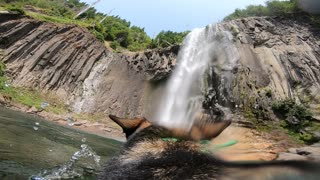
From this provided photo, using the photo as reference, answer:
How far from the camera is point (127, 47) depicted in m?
67.2

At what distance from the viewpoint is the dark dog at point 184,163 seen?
1838 mm

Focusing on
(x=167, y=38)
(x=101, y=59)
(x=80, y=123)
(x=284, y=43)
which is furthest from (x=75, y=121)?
(x=167, y=38)

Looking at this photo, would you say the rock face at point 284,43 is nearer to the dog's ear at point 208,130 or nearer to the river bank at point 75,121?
the river bank at point 75,121

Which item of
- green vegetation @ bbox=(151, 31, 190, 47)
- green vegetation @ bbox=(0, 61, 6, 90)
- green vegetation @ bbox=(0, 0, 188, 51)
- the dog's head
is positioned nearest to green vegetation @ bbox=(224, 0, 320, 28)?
green vegetation @ bbox=(151, 31, 190, 47)

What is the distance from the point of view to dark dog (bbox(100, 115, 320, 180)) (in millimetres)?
1838

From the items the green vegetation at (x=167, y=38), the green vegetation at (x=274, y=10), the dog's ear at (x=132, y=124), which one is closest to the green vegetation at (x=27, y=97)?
the green vegetation at (x=167, y=38)

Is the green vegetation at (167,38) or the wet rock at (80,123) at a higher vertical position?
the green vegetation at (167,38)

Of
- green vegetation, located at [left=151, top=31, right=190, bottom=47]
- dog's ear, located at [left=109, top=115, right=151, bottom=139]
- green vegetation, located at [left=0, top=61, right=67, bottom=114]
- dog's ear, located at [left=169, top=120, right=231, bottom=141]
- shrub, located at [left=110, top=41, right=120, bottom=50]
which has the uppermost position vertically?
green vegetation, located at [left=151, top=31, right=190, bottom=47]

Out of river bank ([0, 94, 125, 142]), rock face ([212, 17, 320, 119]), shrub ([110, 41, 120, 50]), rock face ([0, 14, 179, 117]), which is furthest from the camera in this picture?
shrub ([110, 41, 120, 50])

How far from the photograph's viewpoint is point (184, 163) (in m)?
2.36

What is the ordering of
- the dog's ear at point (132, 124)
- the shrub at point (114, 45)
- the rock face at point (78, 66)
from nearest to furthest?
1. the dog's ear at point (132, 124)
2. the rock face at point (78, 66)
3. the shrub at point (114, 45)

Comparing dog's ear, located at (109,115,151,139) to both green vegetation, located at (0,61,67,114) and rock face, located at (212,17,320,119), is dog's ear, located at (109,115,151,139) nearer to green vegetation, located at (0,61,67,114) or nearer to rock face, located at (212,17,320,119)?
rock face, located at (212,17,320,119)

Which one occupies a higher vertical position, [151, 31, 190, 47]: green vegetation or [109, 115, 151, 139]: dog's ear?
[151, 31, 190, 47]: green vegetation

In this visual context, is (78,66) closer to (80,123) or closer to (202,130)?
(80,123)
